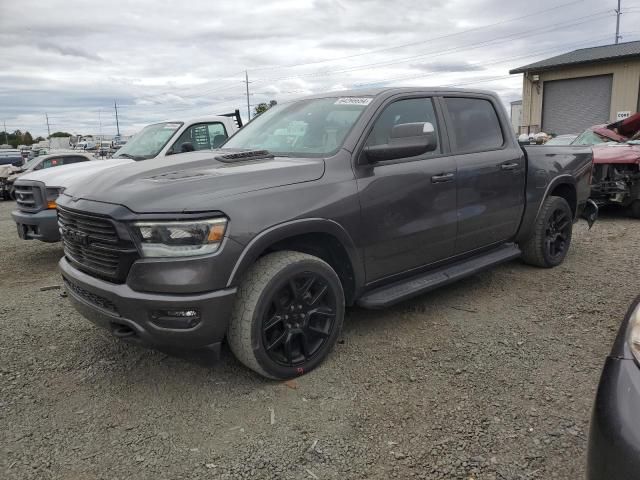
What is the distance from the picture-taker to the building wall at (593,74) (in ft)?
76.4

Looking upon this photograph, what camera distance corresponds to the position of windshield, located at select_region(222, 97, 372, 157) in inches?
141

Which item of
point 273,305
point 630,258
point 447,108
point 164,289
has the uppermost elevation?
point 447,108

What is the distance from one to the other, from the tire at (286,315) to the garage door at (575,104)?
2570cm

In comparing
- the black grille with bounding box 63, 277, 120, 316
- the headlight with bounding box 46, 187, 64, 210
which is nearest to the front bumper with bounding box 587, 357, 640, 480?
the black grille with bounding box 63, 277, 120, 316

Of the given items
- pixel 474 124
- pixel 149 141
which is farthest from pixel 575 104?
pixel 474 124

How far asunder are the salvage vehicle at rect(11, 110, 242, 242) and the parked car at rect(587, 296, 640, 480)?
4.15 m

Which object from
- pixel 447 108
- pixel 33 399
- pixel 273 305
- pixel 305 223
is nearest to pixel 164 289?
pixel 273 305

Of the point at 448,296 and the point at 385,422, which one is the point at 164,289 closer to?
the point at 385,422

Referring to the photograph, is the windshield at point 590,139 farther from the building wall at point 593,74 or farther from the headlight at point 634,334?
the building wall at point 593,74

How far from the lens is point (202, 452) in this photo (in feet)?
8.34

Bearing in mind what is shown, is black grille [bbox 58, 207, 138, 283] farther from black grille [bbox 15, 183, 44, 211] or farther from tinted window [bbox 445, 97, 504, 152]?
black grille [bbox 15, 183, 44, 211]

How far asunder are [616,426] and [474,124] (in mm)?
3311

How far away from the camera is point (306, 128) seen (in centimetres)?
381

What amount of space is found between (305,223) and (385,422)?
1194 millimetres
